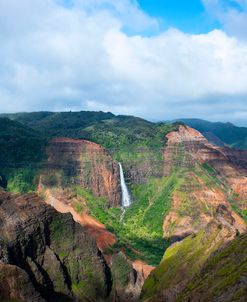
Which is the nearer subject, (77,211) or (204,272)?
(204,272)

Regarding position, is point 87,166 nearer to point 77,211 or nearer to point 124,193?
point 124,193

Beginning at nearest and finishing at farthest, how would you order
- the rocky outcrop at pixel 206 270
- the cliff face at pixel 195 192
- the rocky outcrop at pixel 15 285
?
the rocky outcrop at pixel 206 270, the rocky outcrop at pixel 15 285, the cliff face at pixel 195 192

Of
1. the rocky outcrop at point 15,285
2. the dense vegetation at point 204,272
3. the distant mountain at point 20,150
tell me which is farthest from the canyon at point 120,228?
the distant mountain at point 20,150

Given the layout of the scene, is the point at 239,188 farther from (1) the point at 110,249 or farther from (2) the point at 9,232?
(2) the point at 9,232

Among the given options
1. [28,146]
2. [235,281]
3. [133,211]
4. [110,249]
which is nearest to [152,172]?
[133,211]

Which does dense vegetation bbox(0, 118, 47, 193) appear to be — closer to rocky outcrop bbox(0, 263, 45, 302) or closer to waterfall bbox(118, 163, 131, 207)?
waterfall bbox(118, 163, 131, 207)

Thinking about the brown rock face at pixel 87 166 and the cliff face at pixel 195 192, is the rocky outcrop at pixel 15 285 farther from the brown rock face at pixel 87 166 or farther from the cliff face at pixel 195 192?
the brown rock face at pixel 87 166

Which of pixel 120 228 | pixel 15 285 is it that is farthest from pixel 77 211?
pixel 15 285
